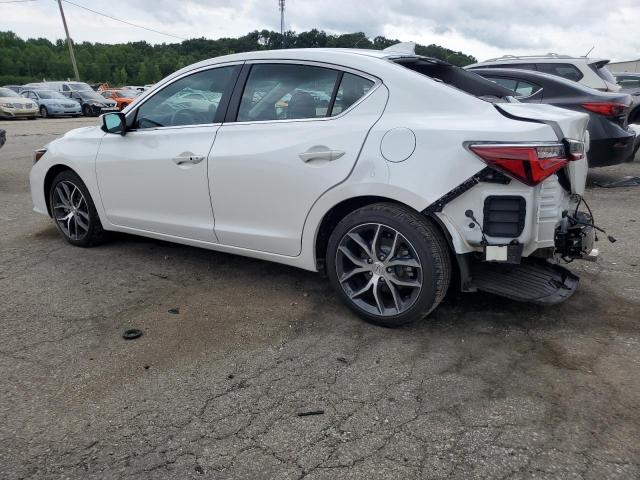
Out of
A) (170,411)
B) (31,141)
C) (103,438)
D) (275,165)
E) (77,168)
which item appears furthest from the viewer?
(31,141)

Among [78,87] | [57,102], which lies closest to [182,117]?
[57,102]

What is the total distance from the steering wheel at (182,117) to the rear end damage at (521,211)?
207 cm

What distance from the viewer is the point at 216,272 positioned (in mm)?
4395

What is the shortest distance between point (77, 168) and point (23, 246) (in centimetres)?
108

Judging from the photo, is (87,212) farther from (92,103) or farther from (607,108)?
(92,103)

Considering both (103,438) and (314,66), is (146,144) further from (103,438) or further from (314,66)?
(103,438)

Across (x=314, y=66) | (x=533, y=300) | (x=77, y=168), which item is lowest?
(x=533, y=300)

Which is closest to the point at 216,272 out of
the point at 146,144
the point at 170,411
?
the point at 146,144

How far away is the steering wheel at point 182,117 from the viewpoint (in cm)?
405

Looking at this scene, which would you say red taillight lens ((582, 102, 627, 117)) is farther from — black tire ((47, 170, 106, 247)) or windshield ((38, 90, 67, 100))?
windshield ((38, 90, 67, 100))

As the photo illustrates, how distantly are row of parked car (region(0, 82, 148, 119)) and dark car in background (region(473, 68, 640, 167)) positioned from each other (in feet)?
71.3

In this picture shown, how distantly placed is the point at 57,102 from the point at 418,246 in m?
28.5

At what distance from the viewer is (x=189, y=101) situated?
4113 mm

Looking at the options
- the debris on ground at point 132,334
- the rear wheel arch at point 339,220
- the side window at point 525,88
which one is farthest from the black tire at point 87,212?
the side window at point 525,88
